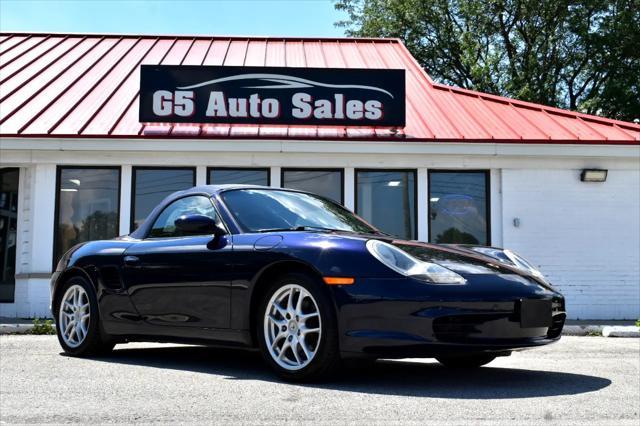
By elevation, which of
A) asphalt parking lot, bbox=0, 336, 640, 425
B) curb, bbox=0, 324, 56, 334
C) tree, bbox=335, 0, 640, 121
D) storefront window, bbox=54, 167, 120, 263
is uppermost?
tree, bbox=335, 0, 640, 121

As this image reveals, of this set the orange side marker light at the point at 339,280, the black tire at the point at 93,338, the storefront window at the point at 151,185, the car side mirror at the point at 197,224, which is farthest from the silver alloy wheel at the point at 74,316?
the storefront window at the point at 151,185

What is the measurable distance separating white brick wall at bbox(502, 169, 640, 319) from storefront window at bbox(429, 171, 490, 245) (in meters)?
0.38

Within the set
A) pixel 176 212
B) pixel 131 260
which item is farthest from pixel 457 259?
pixel 131 260

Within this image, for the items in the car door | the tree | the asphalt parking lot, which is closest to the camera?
the asphalt parking lot

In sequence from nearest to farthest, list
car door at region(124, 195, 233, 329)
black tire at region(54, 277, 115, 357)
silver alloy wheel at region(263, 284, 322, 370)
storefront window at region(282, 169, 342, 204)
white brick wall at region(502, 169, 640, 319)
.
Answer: silver alloy wheel at region(263, 284, 322, 370) < car door at region(124, 195, 233, 329) < black tire at region(54, 277, 115, 357) < white brick wall at region(502, 169, 640, 319) < storefront window at region(282, 169, 342, 204)

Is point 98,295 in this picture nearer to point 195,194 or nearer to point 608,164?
point 195,194

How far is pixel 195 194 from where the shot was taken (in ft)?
20.0

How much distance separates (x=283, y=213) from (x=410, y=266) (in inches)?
51.4

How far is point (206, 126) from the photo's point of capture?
1290 centimetres

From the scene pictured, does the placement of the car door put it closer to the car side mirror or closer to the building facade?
the car side mirror

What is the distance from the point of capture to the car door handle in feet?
19.7

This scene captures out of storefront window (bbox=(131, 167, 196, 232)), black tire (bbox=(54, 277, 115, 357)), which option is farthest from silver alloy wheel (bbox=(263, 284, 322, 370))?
storefront window (bbox=(131, 167, 196, 232))

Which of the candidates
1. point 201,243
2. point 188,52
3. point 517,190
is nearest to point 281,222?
point 201,243

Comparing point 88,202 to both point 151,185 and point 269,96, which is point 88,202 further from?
point 269,96
